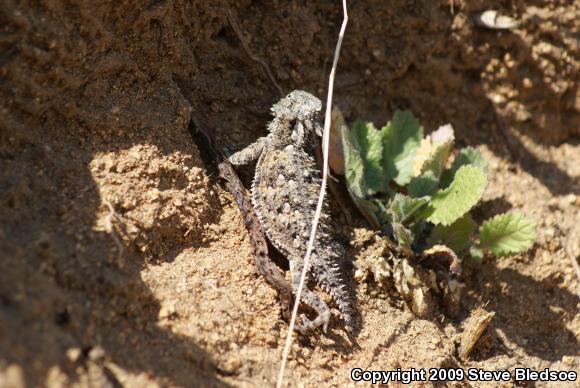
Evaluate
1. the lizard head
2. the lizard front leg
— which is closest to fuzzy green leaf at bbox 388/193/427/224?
the lizard head

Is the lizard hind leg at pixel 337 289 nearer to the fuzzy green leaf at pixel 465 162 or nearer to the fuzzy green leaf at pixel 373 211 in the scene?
the fuzzy green leaf at pixel 373 211

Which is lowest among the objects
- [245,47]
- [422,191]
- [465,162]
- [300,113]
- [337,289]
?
[337,289]

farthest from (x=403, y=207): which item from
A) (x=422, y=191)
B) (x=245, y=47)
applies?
(x=245, y=47)

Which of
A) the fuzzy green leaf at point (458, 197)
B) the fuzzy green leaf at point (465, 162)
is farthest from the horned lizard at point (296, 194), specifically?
the fuzzy green leaf at point (465, 162)

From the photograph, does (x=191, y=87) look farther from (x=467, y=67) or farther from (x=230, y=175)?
(x=467, y=67)

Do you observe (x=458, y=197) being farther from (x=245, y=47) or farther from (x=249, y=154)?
(x=245, y=47)
